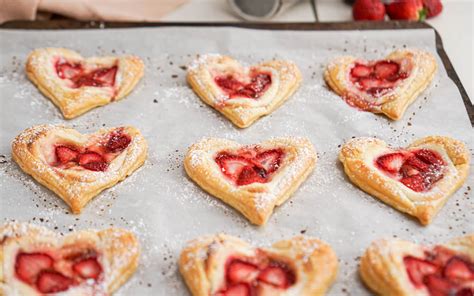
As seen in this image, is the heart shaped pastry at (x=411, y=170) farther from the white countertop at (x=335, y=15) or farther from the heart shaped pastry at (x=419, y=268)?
the white countertop at (x=335, y=15)

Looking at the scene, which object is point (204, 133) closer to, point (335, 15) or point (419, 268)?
point (419, 268)

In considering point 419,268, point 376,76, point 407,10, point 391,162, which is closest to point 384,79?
point 376,76

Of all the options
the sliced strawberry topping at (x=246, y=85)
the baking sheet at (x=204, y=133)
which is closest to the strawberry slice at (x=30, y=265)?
the baking sheet at (x=204, y=133)

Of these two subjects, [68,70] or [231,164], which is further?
[68,70]

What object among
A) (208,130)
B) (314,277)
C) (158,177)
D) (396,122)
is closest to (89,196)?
(158,177)

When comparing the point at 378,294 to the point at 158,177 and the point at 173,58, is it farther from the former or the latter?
the point at 173,58

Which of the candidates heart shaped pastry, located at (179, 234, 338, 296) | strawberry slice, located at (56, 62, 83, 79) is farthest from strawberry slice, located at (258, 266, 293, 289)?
strawberry slice, located at (56, 62, 83, 79)
